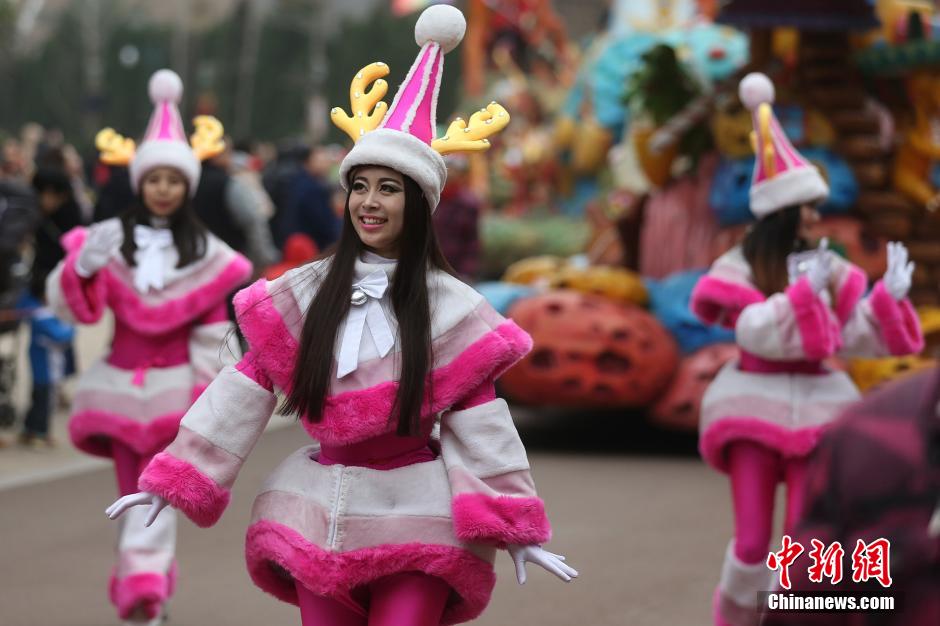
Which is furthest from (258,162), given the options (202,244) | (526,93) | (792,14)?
(202,244)

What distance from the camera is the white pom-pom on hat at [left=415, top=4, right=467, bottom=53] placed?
4.14 meters

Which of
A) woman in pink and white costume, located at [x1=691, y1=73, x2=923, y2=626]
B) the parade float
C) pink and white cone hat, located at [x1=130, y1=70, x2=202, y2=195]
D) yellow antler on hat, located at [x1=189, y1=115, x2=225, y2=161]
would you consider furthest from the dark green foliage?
pink and white cone hat, located at [x1=130, y1=70, x2=202, y2=195]

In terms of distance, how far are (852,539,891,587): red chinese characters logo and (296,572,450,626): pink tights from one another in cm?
202

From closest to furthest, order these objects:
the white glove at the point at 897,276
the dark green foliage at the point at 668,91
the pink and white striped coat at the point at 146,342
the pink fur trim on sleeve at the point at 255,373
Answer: the pink fur trim on sleeve at the point at 255,373 < the white glove at the point at 897,276 < the pink and white striped coat at the point at 146,342 < the dark green foliage at the point at 668,91

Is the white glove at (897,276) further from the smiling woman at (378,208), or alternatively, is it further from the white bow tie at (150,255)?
the white bow tie at (150,255)

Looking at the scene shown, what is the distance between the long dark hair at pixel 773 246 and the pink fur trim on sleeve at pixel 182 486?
2.73m

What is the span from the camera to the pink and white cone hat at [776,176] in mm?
6086

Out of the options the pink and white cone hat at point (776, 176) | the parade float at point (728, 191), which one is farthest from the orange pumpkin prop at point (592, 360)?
the pink and white cone hat at point (776, 176)

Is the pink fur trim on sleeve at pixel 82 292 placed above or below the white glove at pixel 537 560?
above

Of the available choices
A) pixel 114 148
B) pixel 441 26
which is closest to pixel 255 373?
pixel 441 26

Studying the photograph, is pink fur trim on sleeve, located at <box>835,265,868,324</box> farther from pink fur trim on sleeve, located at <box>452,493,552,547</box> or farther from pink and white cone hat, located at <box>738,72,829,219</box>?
pink fur trim on sleeve, located at <box>452,493,552,547</box>

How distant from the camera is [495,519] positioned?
3.71 meters

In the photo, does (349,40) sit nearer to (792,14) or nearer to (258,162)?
(258,162)

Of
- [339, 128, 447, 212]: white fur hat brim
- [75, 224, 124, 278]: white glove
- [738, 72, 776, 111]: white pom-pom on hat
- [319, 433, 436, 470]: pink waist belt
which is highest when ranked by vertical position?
[738, 72, 776, 111]: white pom-pom on hat
